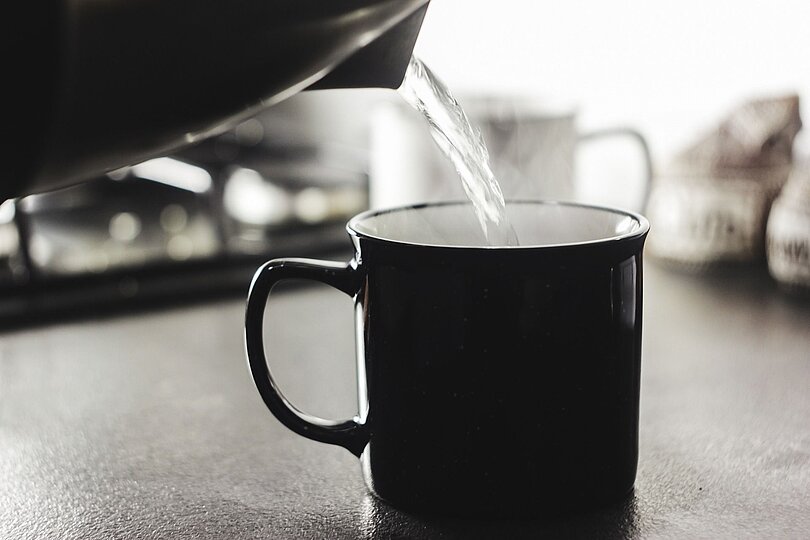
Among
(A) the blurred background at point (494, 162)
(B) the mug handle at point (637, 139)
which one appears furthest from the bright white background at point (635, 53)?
(B) the mug handle at point (637, 139)

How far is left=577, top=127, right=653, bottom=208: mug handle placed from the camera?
0.83 metres

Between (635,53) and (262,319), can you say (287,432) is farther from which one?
(635,53)

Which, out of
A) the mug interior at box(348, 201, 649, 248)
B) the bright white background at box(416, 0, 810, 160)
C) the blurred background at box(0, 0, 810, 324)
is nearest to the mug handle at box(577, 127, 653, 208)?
the blurred background at box(0, 0, 810, 324)

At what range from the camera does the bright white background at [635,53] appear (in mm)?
1106

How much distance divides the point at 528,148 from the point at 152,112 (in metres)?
0.51

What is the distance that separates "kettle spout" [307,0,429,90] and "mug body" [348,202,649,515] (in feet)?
0.24

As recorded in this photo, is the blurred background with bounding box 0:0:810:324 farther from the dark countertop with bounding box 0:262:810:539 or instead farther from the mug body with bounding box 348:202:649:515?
the mug body with bounding box 348:202:649:515

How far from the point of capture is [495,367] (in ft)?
1.35

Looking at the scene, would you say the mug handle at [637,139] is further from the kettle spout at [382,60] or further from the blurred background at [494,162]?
the kettle spout at [382,60]

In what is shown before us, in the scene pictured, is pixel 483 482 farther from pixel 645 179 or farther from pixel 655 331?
pixel 645 179

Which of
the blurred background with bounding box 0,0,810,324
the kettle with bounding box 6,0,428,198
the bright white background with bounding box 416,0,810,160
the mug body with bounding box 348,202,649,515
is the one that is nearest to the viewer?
the kettle with bounding box 6,0,428,198

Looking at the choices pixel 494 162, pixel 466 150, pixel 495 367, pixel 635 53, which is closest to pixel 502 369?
pixel 495 367

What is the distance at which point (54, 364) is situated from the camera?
0.71 metres

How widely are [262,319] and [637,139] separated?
1.61 feet
